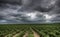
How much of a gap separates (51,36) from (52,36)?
54cm

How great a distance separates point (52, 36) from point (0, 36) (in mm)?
14049

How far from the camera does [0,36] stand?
35.9 metres

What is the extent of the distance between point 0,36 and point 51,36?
13.8 metres

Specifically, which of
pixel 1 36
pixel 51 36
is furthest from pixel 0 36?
pixel 51 36

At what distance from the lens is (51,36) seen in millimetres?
34844

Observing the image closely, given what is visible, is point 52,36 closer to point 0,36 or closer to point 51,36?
point 51,36

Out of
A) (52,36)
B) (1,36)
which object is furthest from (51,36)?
(1,36)

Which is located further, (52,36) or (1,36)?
(1,36)

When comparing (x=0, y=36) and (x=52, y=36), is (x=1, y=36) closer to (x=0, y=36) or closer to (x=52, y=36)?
(x=0, y=36)

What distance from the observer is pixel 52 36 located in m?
34.3

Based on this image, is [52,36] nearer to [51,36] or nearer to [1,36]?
[51,36]
